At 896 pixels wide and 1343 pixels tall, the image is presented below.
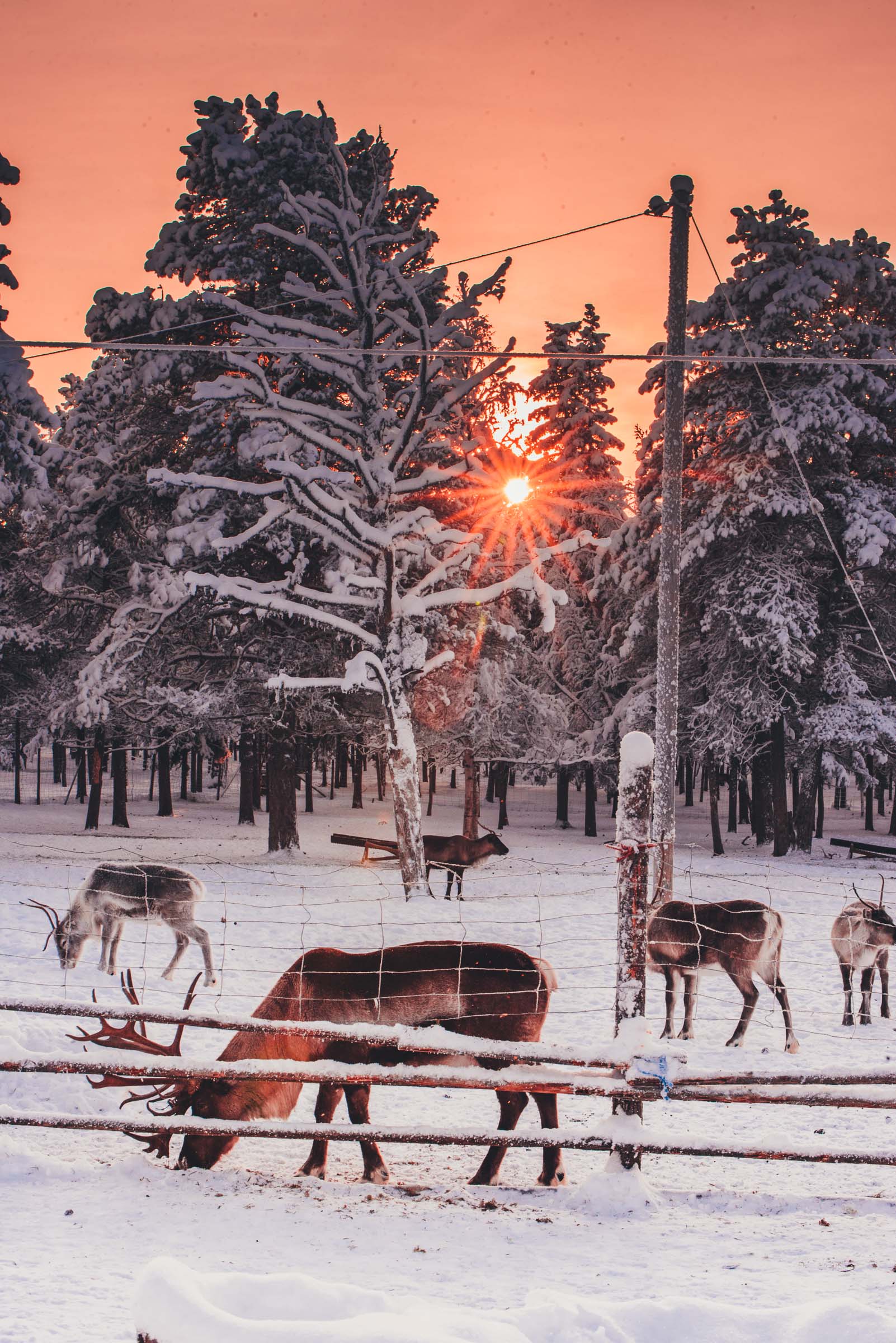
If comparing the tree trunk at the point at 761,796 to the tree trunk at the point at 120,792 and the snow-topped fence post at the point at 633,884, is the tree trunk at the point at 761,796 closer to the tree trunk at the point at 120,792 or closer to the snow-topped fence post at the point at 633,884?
the tree trunk at the point at 120,792

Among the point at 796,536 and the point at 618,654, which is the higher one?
the point at 796,536

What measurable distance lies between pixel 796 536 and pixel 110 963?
1914 cm

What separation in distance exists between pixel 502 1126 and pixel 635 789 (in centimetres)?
217

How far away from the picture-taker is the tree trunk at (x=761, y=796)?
3028cm

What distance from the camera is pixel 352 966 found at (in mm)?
7016

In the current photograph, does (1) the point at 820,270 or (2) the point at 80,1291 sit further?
(1) the point at 820,270

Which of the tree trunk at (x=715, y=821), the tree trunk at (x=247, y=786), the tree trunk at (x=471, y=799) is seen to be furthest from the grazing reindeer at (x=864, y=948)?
the tree trunk at (x=247, y=786)

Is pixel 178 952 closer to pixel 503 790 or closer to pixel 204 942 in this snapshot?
pixel 204 942

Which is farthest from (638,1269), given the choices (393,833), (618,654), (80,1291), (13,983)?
(393,833)

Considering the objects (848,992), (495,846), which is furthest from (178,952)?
(495,846)

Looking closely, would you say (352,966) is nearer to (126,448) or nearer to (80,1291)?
(80,1291)

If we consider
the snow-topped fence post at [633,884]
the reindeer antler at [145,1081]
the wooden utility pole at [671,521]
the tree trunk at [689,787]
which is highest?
the wooden utility pole at [671,521]

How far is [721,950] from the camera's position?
10.0 m

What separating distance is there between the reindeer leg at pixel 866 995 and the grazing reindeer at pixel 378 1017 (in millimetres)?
5081
